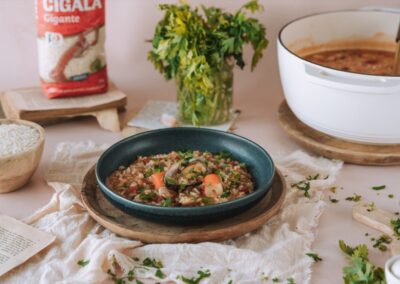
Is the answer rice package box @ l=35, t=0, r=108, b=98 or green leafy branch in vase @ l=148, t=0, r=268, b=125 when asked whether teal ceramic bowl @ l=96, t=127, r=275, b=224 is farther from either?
rice package box @ l=35, t=0, r=108, b=98

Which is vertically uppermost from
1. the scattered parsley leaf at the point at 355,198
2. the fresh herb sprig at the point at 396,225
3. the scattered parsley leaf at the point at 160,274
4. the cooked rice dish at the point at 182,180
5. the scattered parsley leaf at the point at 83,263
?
the cooked rice dish at the point at 182,180

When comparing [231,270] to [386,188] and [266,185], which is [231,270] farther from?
[386,188]

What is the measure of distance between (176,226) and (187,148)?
276 millimetres

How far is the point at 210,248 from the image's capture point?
1.12 metres

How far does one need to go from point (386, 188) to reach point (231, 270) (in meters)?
0.45

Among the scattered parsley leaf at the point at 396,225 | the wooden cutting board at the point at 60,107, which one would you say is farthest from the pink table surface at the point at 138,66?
the scattered parsley leaf at the point at 396,225

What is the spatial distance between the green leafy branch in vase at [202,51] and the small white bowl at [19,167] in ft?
1.17

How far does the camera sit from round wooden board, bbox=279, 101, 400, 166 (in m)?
1.43

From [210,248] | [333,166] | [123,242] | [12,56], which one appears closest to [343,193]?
[333,166]

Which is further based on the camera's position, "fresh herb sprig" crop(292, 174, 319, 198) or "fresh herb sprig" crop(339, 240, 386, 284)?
"fresh herb sprig" crop(292, 174, 319, 198)

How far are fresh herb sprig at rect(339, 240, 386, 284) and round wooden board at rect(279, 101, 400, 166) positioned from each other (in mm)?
337

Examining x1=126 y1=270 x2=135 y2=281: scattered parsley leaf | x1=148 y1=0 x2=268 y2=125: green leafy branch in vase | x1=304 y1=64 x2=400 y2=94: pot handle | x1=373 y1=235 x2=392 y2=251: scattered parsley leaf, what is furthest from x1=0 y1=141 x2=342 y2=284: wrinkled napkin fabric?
x1=148 y1=0 x2=268 y2=125: green leafy branch in vase

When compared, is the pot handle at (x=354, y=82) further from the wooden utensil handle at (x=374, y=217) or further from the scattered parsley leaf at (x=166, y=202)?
the scattered parsley leaf at (x=166, y=202)

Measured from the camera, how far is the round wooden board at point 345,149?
143cm
